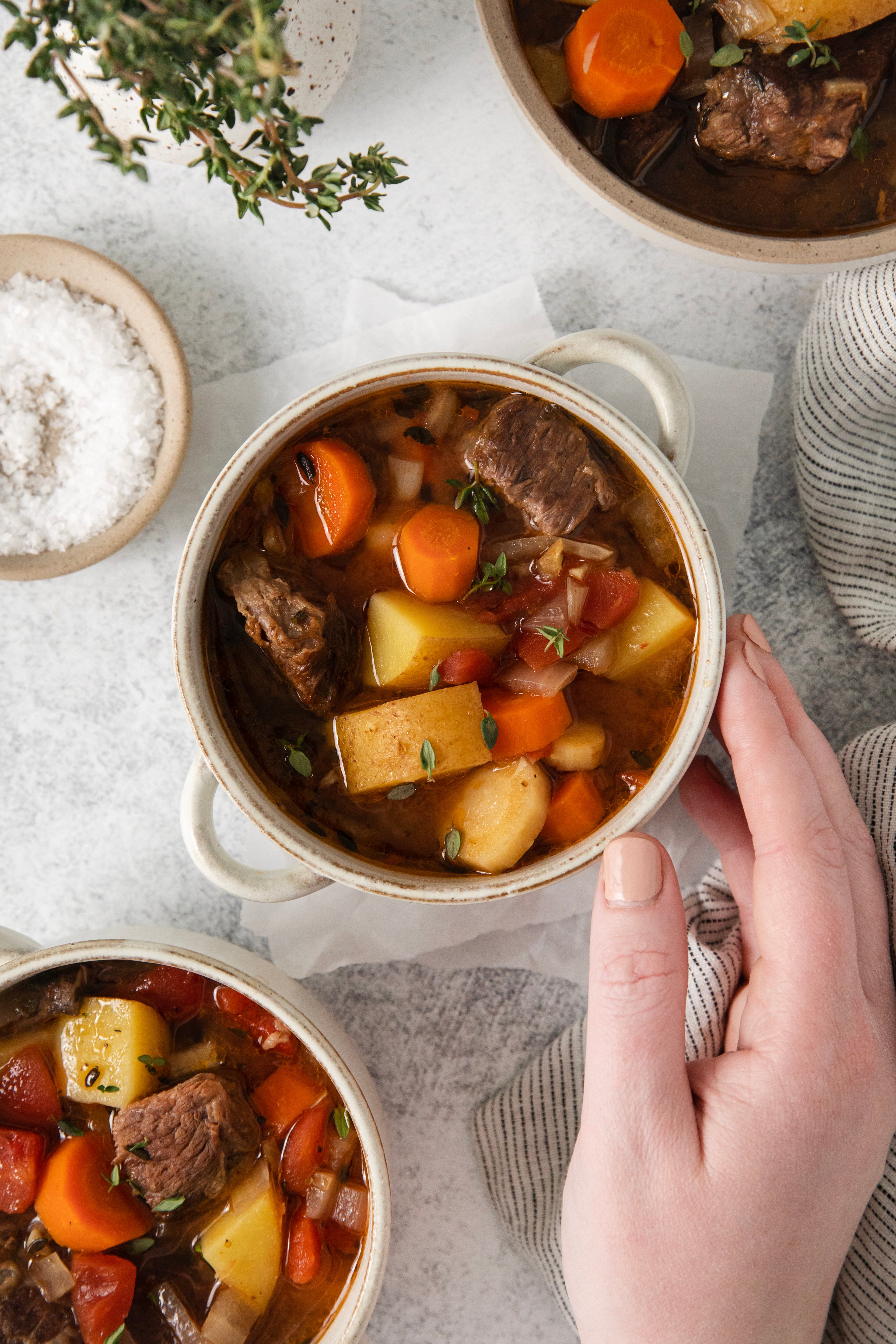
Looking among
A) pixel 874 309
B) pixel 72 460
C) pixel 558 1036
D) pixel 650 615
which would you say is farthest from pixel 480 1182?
pixel 874 309

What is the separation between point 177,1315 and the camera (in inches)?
69.8

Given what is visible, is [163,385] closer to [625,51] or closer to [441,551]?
[441,551]

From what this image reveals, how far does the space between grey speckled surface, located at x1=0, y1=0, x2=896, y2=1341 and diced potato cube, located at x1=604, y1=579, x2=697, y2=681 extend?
47 cm

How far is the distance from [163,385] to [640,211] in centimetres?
94

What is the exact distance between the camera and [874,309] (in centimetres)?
180

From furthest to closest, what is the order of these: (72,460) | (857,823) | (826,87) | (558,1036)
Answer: (558,1036) → (72,460) → (857,823) → (826,87)

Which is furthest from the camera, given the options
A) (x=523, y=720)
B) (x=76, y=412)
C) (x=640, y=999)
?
(x=76, y=412)

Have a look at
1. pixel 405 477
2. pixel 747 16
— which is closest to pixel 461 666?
pixel 405 477

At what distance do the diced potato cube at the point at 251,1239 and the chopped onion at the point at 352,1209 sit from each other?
105mm

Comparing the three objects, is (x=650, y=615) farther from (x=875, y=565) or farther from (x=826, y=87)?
(x=826, y=87)

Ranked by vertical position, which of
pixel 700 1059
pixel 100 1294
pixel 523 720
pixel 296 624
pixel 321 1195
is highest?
pixel 296 624

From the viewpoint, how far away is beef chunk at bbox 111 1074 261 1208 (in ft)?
5.59

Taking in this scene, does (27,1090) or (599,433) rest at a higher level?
(599,433)

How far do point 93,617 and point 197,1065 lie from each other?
0.91m
